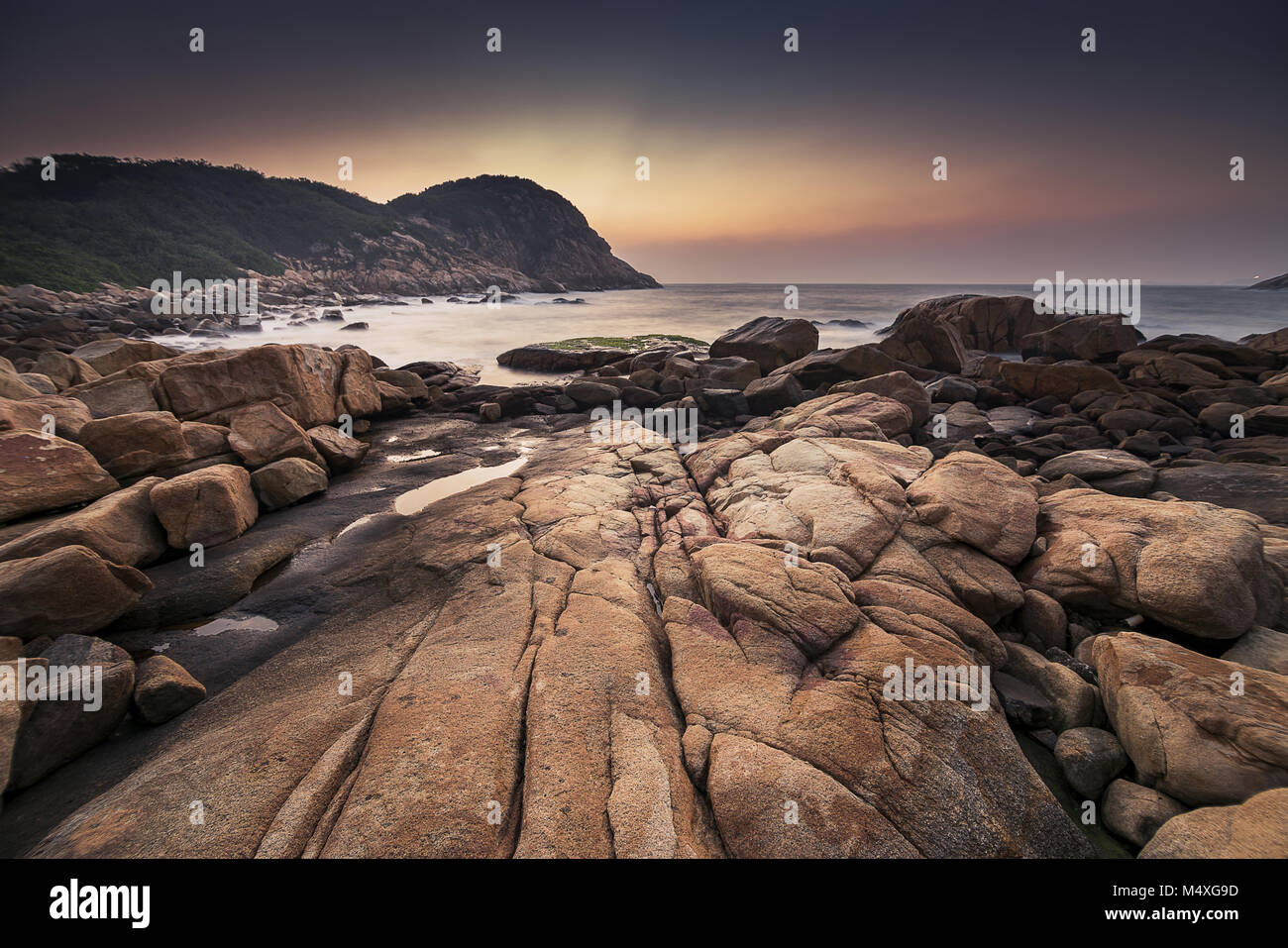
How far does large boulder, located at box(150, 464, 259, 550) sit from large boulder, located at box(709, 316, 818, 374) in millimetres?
21604

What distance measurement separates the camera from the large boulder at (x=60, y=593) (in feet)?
19.2

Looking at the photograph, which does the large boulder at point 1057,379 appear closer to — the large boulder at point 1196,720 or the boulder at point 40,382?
the large boulder at point 1196,720

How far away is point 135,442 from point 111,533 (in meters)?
3.70

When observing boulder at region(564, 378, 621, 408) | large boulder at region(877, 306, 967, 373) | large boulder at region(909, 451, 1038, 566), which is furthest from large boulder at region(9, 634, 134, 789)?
large boulder at region(877, 306, 967, 373)

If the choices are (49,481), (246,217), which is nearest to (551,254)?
(246,217)

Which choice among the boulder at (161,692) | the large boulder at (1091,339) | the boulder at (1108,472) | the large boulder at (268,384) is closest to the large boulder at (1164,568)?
the boulder at (1108,472)

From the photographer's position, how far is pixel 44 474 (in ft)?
28.8

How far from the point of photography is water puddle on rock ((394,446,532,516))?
37.0ft

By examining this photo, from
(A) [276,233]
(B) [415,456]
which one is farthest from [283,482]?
(A) [276,233]

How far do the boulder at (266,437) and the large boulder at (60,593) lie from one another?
16.9 ft

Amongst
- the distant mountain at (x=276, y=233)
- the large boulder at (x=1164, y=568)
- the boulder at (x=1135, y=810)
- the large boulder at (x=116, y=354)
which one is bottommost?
the boulder at (x=1135, y=810)

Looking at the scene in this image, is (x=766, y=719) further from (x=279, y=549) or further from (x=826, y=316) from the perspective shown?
(x=826, y=316)

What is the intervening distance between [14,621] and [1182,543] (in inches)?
584

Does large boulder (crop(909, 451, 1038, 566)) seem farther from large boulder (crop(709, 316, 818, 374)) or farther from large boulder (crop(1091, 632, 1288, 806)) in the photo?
large boulder (crop(709, 316, 818, 374))
